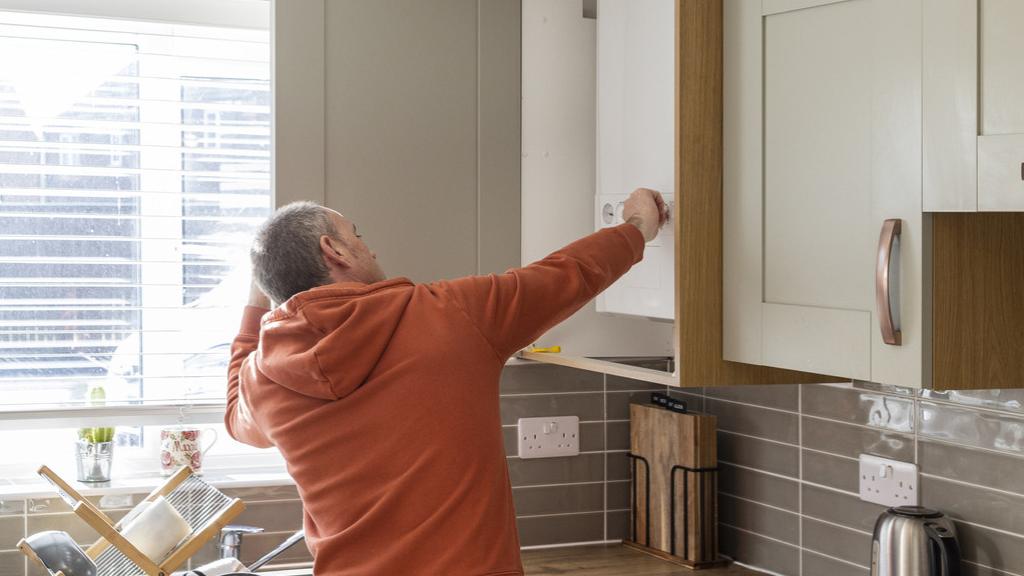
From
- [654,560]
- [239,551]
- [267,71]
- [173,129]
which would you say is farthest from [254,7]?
[654,560]

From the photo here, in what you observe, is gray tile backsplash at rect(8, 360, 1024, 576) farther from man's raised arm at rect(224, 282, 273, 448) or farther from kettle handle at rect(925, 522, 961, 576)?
man's raised arm at rect(224, 282, 273, 448)

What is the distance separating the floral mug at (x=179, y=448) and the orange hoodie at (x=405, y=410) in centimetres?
74

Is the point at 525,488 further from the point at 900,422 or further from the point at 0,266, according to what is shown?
the point at 0,266

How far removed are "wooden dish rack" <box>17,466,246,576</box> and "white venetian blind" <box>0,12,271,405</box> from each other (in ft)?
0.85

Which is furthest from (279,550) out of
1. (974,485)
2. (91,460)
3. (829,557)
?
(974,485)

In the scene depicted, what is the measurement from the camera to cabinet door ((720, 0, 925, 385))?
1.65 m

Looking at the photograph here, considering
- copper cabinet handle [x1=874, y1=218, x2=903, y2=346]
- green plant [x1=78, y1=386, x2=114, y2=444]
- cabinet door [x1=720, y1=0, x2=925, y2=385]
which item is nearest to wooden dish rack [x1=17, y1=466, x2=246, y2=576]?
green plant [x1=78, y1=386, x2=114, y2=444]

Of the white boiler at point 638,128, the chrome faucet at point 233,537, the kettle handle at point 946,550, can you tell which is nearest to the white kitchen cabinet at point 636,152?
the white boiler at point 638,128

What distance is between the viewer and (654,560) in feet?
8.59

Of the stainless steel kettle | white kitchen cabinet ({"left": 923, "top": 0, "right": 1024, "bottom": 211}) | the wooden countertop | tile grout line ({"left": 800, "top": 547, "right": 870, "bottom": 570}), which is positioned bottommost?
the wooden countertop

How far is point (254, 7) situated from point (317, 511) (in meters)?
1.27

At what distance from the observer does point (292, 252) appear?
1889mm

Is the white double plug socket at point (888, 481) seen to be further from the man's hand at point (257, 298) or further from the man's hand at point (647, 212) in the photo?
the man's hand at point (257, 298)

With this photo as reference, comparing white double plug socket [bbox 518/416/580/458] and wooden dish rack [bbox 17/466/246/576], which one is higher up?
white double plug socket [bbox 518/416/580/458]
